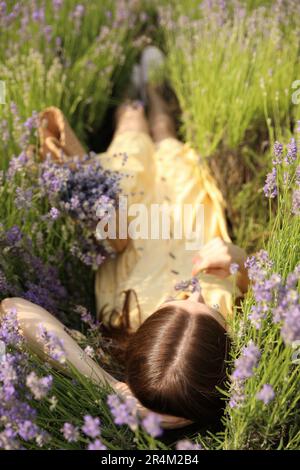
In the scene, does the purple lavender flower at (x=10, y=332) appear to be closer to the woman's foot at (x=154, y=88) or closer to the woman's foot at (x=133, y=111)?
the woman's foot at (x=133, y=111)

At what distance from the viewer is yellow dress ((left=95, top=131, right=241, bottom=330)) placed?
2.20 meters

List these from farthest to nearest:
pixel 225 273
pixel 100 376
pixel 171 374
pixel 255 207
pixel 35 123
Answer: pixel 255 207 → pixel 35 123 → pixel 225 273 → pixel 100 376 → pixel 171 374

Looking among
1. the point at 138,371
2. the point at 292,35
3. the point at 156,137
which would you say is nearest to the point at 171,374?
the point at 138,371

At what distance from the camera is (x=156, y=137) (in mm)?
3049

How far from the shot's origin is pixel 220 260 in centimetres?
206

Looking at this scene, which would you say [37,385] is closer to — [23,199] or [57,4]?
[23,199]

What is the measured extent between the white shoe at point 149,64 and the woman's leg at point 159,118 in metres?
0.04

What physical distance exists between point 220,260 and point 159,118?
1.34 metres

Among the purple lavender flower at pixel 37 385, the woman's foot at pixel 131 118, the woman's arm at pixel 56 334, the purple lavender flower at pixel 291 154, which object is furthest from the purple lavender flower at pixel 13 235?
the woman's foot at pixel 131 118

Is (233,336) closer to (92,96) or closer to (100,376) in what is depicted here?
(100,376)

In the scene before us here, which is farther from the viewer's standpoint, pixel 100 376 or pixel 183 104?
pixel 183 104

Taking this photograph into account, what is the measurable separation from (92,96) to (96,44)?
29cm

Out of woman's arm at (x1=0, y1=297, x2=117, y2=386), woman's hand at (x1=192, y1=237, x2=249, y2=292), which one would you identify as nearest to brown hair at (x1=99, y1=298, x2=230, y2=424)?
woman's arm at (x1=0, y1=297, x2=117, y2=386)

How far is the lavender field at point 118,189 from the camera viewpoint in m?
1.32
